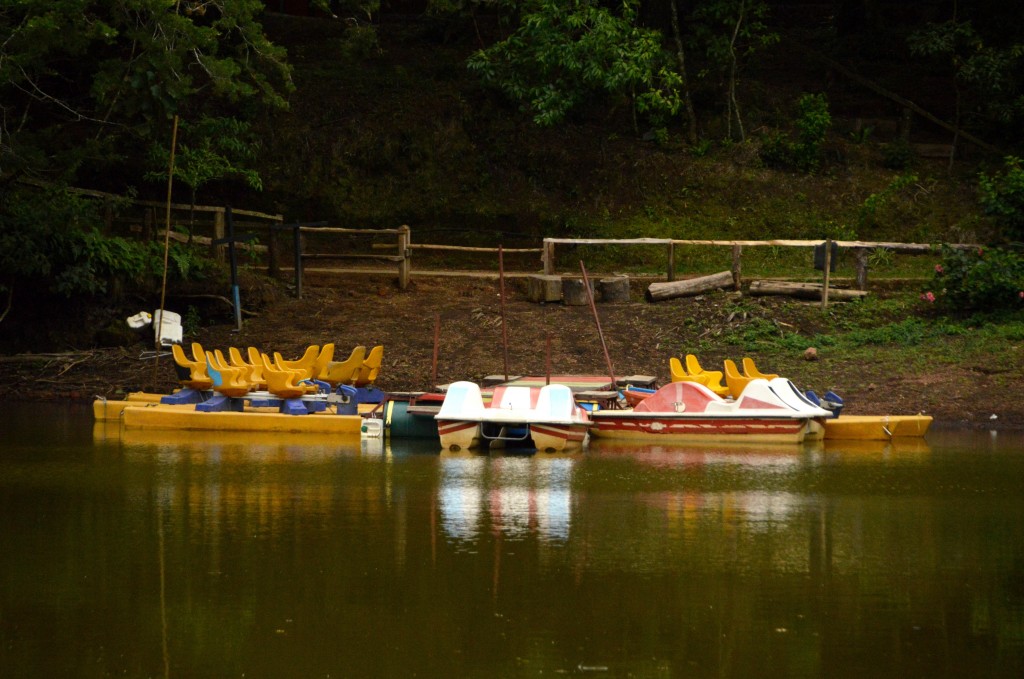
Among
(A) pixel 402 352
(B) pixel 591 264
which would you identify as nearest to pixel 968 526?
(A) pixel 402 352

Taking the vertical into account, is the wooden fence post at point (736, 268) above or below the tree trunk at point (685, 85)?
below

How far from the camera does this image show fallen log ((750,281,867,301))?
23.2 meters

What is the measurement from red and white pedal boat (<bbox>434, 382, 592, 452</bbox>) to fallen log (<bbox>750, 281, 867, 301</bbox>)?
23.0ft

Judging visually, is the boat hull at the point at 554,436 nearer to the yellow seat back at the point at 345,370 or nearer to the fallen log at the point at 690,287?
the yellow seat back at the point at 345,370

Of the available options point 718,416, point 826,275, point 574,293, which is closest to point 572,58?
point 574,293

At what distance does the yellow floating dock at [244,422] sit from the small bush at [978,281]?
1022cm

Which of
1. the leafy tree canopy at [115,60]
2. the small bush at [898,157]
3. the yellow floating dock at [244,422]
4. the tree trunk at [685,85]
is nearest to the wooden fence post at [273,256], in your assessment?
the leafy tree canopy at [115,60]

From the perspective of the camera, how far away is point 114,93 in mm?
23469

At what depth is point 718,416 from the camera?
1761cm

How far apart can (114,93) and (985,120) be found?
18.8m

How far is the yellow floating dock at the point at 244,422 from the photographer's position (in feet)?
60.0

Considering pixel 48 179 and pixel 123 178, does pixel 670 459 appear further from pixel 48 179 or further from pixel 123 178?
pixel 123 178

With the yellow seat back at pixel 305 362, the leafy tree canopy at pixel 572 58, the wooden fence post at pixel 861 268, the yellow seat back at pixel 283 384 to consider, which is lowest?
the yellow seat back at pixel 283 384

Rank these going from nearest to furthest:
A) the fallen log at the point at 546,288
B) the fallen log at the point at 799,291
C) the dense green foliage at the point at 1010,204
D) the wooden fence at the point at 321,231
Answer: the dense green foliage at the point at 1010,204 < the fallen log at the point at 799,291 < the wooden fence at the point at 321,231 < the fallen log at the point at 546,288
